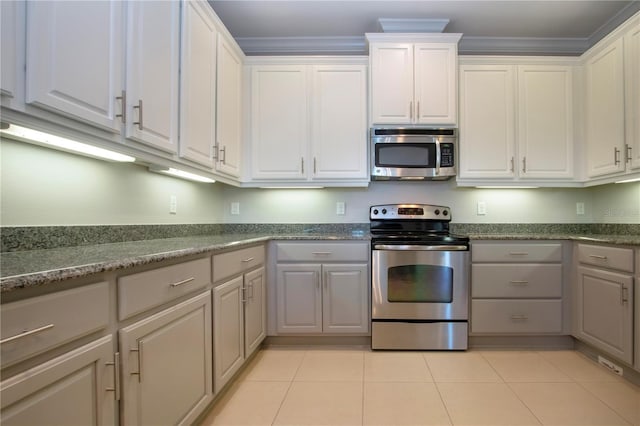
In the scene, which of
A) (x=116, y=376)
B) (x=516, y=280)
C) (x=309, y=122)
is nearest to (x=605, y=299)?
(x=516, y=280)

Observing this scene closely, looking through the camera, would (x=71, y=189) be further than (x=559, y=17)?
No

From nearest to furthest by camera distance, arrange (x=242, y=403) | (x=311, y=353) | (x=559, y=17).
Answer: (x=242, y=403) → (x=311, y=353) → (x=559, y=17)

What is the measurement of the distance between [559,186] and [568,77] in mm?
918

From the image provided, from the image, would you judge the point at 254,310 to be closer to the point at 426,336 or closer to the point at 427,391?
the point at 427,391

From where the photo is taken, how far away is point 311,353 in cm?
240

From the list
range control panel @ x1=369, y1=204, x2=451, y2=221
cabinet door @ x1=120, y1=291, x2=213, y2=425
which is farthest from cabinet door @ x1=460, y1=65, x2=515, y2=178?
cabinet door @ x1=120, y1=291, x2=213, y2=425

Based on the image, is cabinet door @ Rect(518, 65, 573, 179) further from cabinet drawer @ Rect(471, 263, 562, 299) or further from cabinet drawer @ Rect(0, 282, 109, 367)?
cabinet drawer @ Rect(0, 282, 109, 367)

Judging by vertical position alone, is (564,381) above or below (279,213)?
below

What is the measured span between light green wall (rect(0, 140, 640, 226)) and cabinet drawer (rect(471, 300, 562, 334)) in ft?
2.68

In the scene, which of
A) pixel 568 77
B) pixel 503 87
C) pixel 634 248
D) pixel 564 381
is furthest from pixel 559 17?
pixel 564 381

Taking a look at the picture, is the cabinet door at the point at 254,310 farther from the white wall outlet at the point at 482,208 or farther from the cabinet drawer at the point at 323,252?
the white wall outlet at the point at 482,208

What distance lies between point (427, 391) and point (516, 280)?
3.90ft

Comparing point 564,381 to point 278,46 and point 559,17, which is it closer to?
point 559,17

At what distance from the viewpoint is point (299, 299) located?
2486mm
